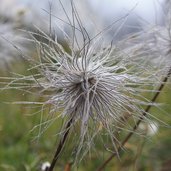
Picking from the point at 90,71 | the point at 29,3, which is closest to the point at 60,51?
the point at 90,71

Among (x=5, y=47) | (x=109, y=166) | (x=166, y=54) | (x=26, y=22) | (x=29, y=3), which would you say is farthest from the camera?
(x=26, y=22)

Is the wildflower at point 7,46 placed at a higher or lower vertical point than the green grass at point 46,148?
higher

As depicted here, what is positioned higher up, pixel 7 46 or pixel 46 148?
pixel 7 46

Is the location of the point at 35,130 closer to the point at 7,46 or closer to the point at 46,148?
the point at 46,148

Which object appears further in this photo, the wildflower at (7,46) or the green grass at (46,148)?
the wildflower at (7,46)

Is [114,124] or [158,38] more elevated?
[158,38]

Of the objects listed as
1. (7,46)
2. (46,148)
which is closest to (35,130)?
(46,148)

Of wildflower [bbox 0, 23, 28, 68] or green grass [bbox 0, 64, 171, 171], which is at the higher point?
wildflower [bbox 0, 23, 28, 68]

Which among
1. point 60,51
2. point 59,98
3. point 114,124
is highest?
point 60,51

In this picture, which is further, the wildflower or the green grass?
the wildflower

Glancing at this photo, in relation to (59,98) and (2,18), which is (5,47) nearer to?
(2,18)

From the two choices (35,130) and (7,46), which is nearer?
(35,130)
